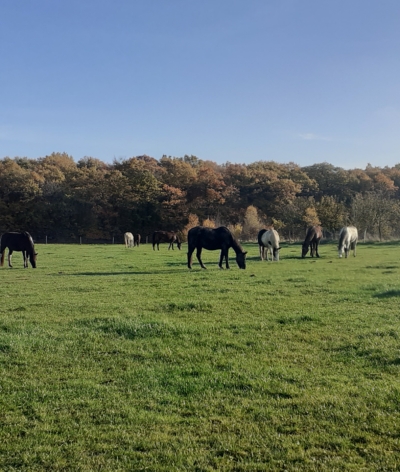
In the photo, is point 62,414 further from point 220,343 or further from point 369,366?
point 369,366

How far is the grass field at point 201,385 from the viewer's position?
3744 millimetres

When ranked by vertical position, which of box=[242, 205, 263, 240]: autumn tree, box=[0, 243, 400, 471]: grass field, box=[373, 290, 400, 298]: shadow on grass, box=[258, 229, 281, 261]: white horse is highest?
box=[242, 205, 263, 240]: autumn tree

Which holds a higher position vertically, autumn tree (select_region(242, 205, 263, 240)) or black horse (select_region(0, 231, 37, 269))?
autumn tree (select_region(242, 205, 263, 240))

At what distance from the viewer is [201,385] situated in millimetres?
5254

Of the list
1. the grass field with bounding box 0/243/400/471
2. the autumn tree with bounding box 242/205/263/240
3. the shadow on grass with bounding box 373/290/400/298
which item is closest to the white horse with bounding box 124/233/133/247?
the autumn tree with bounding box 242/205/263/240

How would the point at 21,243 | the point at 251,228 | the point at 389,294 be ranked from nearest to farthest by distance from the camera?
→ the point at 389,294
the point at 21,243
the point at 251,228

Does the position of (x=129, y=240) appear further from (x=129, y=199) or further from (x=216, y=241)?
(x=216, y=241)

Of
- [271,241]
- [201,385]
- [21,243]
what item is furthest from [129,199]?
[201,385]

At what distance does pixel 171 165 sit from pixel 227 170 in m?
Answer: 10.4

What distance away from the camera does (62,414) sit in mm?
4555

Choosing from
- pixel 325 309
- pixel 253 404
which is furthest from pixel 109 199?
pixel 253 404

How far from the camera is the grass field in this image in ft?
12.3

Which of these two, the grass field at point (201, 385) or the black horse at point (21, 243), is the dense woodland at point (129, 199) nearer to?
the black horse at point (21, 243)

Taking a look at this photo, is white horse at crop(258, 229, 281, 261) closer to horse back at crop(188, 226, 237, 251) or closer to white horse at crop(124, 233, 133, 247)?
horse back at crop(188, 226, 237, 251)
